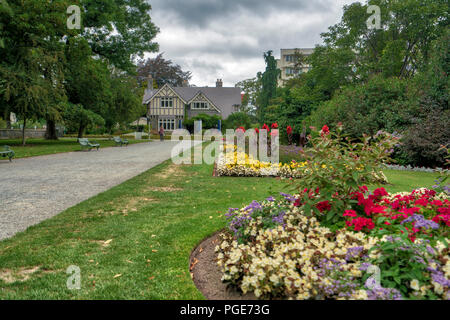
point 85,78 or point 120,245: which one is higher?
point 85,78

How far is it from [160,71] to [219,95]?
1958 cm

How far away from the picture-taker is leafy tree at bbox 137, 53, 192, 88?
222ft

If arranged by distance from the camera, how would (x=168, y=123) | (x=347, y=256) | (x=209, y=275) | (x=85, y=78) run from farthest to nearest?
(x=168, y=123), (x=85, y=78), (x=209, y=275), (x=347, y=256)

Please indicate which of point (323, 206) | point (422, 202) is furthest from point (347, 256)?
point (422, 202)

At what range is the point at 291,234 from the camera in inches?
127

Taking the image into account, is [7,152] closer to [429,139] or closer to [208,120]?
[429,139]

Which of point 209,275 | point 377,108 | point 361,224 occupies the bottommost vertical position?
point 209,275

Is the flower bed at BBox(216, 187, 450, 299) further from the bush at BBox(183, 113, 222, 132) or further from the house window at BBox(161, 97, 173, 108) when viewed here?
the house window at BBox(161, 97, 173, 108)

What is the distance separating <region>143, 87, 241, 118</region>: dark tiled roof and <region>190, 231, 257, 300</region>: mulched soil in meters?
51.3

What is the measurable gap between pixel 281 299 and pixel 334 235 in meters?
1.01

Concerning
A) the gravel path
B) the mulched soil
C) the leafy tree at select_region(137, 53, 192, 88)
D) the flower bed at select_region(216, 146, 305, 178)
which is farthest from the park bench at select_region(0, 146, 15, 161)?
the leafy tree at select_region(137, 53, 192, 88)

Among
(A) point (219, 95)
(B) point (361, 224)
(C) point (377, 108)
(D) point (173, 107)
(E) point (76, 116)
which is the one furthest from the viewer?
(A) point (219, 95)

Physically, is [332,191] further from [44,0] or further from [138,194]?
[44,0]

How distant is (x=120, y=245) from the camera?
3.85m
